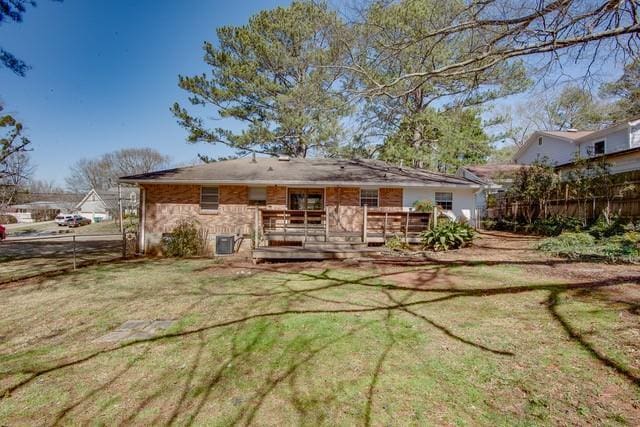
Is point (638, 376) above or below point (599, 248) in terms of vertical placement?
below

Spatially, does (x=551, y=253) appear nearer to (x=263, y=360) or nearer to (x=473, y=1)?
(x=473, y=1)

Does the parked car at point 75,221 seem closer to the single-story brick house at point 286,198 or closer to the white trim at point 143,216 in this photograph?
the white trim at point 143,216

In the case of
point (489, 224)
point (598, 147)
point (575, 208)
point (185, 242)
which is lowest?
point (185, 242)

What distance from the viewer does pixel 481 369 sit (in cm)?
323

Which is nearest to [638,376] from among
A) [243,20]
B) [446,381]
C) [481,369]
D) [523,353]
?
[523,353]

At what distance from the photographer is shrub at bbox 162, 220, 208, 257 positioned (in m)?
12.4

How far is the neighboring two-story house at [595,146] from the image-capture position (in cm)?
1541

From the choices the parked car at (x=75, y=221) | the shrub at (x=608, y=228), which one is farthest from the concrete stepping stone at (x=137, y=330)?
the parked car at (x=75, y=221)

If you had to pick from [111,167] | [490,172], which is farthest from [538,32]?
[111,167]

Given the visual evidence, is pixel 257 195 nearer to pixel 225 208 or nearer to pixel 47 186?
pixel 225 208

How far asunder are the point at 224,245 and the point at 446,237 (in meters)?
8.33

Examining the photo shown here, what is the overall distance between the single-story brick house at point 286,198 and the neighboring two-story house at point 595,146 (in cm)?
794

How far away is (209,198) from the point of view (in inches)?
522

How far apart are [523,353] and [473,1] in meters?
6.69
